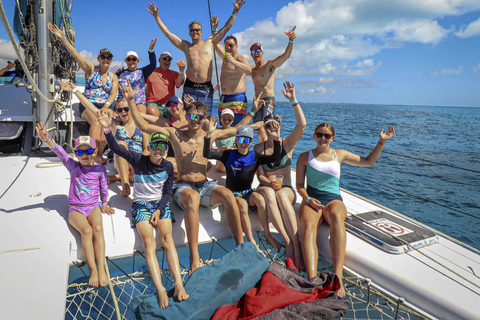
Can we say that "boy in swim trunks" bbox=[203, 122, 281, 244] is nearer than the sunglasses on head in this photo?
No

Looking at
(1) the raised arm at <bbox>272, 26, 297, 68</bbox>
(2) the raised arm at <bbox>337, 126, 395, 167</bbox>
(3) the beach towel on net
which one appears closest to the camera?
(3) the beach towel on net

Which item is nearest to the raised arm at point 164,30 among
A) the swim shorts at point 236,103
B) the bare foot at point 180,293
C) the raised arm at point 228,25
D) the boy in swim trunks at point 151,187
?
the raised arm at point 228,25

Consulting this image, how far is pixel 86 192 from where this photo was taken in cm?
323

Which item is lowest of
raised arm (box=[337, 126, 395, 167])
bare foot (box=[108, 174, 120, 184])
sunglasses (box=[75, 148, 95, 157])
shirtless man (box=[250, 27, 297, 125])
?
bare foot (box=[108, 174, 120, 184])

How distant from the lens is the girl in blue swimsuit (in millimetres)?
2965

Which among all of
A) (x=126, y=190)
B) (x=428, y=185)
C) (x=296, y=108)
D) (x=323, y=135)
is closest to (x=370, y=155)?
(x=323, y=135)

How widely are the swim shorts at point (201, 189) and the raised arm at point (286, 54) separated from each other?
8.24ft

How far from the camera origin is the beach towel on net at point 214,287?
8.09ft

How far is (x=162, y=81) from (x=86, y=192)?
Result: 2971 mm

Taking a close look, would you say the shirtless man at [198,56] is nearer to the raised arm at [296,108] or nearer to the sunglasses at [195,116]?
the sunglasses at [195,116]

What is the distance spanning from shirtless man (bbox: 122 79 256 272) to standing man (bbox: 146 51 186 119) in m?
1.89

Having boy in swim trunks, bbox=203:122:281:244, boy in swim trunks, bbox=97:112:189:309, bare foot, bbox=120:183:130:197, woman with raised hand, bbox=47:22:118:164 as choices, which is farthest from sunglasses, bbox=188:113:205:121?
woman with raised hand, bbox=47:22:118:164

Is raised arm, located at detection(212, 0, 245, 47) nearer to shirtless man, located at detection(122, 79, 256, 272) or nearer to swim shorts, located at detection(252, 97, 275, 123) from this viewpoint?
swim shorts, located at detection(252, 97, 275, 123)

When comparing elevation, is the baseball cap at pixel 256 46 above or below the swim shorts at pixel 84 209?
above
